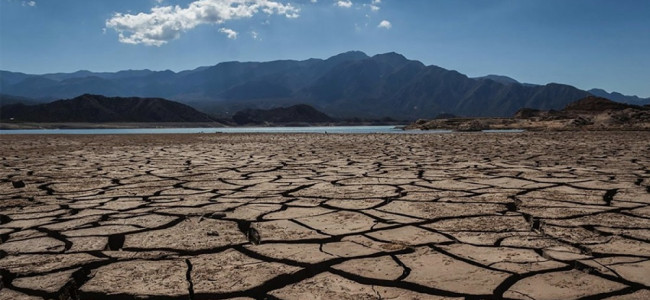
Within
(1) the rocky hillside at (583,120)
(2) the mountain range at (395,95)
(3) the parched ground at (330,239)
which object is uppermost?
(2) the mountain range at (395,95)

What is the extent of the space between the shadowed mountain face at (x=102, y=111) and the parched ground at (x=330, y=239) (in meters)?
62.5

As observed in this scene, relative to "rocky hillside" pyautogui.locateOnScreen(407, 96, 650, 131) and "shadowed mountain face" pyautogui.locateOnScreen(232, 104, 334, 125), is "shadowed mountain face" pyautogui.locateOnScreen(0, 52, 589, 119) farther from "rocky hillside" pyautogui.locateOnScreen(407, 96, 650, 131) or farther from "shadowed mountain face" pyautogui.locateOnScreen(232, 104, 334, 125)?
"rocky hillside" pyautogui.locateOnScreen(407, 96, 650, 131)

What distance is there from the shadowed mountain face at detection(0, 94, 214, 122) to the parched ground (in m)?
62.5

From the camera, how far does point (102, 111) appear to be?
201 ft

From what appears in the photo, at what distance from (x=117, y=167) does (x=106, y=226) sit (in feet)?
11.7

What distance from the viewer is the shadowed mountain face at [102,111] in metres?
58.2

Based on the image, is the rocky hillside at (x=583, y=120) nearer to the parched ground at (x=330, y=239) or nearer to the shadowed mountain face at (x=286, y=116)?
the parched ground at (x=330, y=239)

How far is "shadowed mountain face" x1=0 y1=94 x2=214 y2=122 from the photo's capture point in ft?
191

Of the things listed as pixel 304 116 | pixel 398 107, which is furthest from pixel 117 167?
pixel 398 107

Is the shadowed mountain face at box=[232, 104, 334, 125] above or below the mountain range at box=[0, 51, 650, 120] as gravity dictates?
below

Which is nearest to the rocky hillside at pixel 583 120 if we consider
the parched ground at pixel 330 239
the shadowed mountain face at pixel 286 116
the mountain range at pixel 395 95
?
the parched ground at pixel 330 239

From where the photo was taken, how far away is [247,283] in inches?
63.1

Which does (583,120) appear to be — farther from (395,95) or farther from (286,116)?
(395,95)

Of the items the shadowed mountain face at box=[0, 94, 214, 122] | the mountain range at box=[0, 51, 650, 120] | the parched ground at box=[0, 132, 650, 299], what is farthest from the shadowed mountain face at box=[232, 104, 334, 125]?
the parched ground at box=[0, 132, 650, 299]
